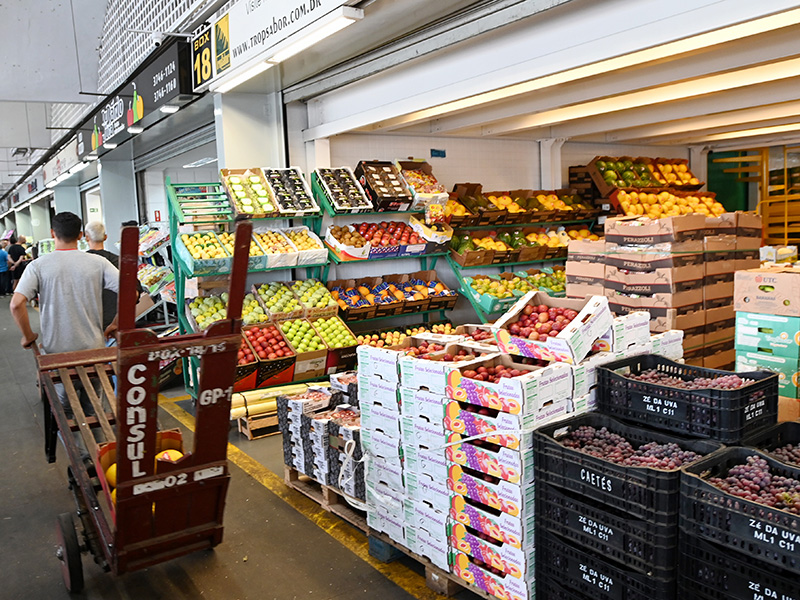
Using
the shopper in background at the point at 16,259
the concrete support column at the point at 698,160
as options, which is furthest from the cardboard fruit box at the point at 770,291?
the shopper in background at the point at 16,259

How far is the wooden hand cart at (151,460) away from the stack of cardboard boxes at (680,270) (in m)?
3.95

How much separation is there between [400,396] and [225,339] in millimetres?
998

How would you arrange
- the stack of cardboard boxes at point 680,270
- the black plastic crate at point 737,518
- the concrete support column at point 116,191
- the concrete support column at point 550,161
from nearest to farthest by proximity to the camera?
1. the black plastic crate at point 737,518
2. the stack of cardboard boxes at point 680,270
3. the concrete support column at point 550,161
4. the concrete support column at point 116,191

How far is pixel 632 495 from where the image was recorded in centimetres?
233

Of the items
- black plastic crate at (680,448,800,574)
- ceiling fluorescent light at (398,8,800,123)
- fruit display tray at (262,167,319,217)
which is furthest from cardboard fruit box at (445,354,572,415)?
fruit display tray at (262,167,319,217)

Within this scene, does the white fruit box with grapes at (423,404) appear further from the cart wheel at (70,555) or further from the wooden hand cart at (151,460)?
the cart wheel at (70,555)

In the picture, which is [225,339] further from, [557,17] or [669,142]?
[669,142]

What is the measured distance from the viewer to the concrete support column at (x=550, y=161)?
9109 mm

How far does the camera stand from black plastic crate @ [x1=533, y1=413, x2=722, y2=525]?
7.40 feet

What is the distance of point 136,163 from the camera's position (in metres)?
13.7

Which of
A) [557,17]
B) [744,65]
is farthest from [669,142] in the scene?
[557,17]

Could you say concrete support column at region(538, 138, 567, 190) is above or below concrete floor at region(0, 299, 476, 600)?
above

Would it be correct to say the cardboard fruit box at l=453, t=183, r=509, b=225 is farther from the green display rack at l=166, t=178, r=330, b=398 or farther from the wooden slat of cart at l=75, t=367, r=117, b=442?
the wooden slat of cart at l=75, t=367, r=117, b=442

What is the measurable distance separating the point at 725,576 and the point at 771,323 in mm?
2554
